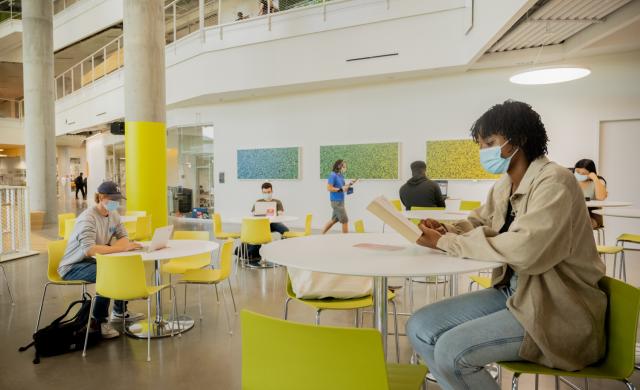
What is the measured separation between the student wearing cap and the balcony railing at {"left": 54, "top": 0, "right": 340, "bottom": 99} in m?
7.15

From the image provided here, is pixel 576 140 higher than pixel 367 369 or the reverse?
higher

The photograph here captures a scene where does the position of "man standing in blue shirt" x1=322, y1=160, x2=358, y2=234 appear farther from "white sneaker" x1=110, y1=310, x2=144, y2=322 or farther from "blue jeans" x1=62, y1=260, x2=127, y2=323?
"blue jeans" x1=62, y1=260, x2=127, y2=323

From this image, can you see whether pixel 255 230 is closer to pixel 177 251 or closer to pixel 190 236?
pixel 190 236

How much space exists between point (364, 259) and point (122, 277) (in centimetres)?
211

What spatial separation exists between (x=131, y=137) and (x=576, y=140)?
8.29m

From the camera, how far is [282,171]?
35.6ft

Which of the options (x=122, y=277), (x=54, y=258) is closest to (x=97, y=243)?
(x=54, y=258)

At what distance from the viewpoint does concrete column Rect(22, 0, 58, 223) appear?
11453 millimetres

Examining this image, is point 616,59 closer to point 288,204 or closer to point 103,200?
point 288,204

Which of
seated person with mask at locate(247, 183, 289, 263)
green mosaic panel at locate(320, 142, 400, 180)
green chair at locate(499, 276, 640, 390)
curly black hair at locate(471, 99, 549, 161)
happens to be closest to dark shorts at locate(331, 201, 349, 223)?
seated person with mask at locate(247, 183, 289, 263)

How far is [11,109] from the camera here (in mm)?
21406

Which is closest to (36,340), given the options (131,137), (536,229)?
(536,229)

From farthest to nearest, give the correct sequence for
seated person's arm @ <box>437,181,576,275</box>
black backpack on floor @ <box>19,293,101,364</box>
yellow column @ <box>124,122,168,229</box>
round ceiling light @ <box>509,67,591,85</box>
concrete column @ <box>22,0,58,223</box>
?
concrete column @ <box>22,0,58,223</box>
yellow column @ <box>124,122,168,229</box>
round ceiling light @ <box>509,67,591,85</box>
black backpack on floor @ <box>19,293,101,364</box>
seated person's arm @ <box>437,181,576,275</box>

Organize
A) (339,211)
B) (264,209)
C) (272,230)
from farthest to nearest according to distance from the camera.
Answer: (339,211) → (272,230) → (264,209)
